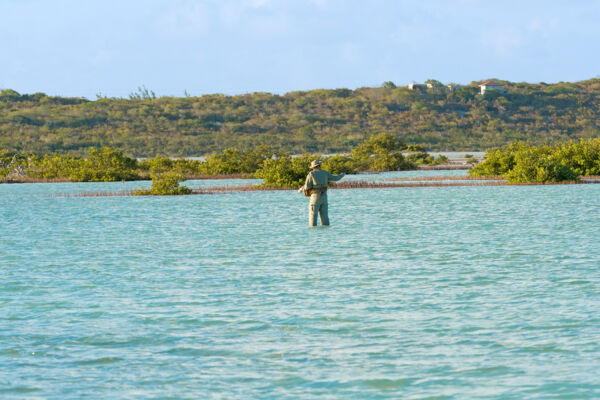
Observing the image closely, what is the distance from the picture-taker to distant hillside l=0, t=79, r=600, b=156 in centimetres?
14638

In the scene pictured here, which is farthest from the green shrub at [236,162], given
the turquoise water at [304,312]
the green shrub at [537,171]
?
the turquoise water at [304,312]

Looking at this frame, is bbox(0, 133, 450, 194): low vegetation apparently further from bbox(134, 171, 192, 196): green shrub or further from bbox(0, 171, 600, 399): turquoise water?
bbox(0, 171, 600, 399): turquoise water

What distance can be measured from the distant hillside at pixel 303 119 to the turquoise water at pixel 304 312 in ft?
368

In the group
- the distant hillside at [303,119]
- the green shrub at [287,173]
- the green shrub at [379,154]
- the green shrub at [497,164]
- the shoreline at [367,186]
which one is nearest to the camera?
the shoreline at [367,186]

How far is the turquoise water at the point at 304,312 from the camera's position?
32.0 feet

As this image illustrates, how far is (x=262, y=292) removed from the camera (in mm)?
15719

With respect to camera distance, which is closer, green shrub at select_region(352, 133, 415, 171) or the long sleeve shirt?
the long sleeve shirt

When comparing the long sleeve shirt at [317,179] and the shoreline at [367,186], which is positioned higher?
the long sleeve shirt at [317,179]

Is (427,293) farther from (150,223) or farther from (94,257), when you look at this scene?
(150,223)

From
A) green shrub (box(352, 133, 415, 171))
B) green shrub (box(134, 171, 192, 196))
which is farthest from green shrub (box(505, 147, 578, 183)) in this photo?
green shrub (box(352, 133, 415, 171))

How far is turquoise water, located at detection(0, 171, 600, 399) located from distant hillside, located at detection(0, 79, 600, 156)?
368ft

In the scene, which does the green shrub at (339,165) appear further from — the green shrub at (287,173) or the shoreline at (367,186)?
the green shrub at (287,173)

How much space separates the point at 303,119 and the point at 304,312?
6320 inches

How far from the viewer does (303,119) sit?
17325 centimetres
